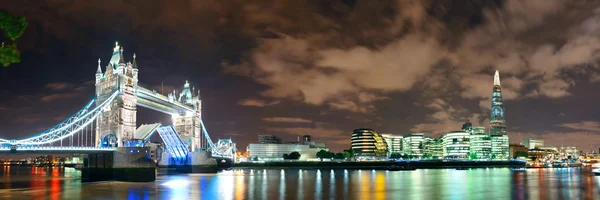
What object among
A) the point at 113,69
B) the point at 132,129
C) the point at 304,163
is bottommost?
the point at 304,163

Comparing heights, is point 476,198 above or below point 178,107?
below

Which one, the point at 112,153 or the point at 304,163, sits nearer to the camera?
the point at 112,153

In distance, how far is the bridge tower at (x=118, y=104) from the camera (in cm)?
7144

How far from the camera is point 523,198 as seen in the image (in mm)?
44469

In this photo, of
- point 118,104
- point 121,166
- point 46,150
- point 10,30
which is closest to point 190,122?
point 118,104

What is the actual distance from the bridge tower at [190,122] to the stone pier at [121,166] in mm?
36427

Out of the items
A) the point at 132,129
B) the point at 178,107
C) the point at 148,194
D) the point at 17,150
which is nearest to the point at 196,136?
the point at 178,107

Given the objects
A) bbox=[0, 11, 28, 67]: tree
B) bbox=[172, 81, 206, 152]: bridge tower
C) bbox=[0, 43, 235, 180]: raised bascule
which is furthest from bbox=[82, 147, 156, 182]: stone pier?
bbox=[0, 11, 28, 67]: tree

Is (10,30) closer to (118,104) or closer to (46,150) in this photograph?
(46,150)

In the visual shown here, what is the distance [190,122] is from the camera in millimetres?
109375

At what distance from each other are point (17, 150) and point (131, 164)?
14374mm

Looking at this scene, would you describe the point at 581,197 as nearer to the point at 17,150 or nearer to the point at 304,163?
the point at 17,150

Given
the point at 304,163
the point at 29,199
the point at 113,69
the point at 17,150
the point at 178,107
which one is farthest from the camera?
the point at 304,163

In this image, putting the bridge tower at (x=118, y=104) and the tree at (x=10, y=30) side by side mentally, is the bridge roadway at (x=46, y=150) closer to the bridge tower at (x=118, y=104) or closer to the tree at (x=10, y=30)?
the bridge tower at (x=118, y=104)
